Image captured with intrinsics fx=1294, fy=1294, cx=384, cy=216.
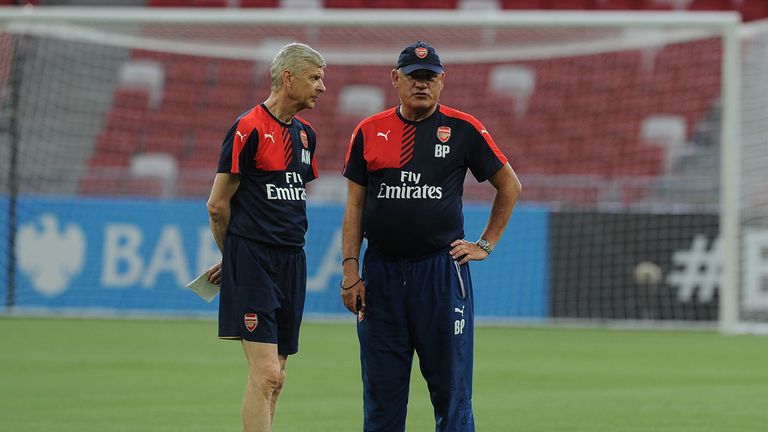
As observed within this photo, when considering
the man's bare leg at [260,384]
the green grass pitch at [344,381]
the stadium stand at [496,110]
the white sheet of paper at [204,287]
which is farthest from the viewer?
the stadium stand at [496,110]

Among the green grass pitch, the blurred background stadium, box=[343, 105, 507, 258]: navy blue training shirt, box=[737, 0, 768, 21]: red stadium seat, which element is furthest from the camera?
box=[737, 0, 768, 21]: red stadium seat

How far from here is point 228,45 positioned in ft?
57.8

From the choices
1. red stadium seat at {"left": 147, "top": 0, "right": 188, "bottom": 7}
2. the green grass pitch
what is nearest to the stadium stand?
the green grass pitch

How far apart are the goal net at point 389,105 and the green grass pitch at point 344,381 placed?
3.16 ft

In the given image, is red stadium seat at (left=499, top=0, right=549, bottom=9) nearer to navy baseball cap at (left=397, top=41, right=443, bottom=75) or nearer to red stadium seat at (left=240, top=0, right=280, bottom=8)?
red stadium seat at (left=240, top=0, right=280, bottom=8)

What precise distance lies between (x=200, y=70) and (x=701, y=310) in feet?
24.2

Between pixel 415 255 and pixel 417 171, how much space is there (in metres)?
Result: 0.38

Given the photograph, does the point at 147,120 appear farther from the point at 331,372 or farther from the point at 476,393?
the point at 476,393

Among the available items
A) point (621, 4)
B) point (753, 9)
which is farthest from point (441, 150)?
point (753, 9)

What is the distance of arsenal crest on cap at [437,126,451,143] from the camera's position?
5797 millimetres

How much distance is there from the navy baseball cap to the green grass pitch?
268cm

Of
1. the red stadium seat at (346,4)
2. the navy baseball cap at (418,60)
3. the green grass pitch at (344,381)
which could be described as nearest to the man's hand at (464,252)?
the navy baseball cap at (418,60)

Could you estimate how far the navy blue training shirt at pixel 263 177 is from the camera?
5.94m

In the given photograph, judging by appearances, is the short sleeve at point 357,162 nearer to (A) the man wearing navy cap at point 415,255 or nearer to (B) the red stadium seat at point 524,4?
(A) the man wearing navy cap at point 415,255
